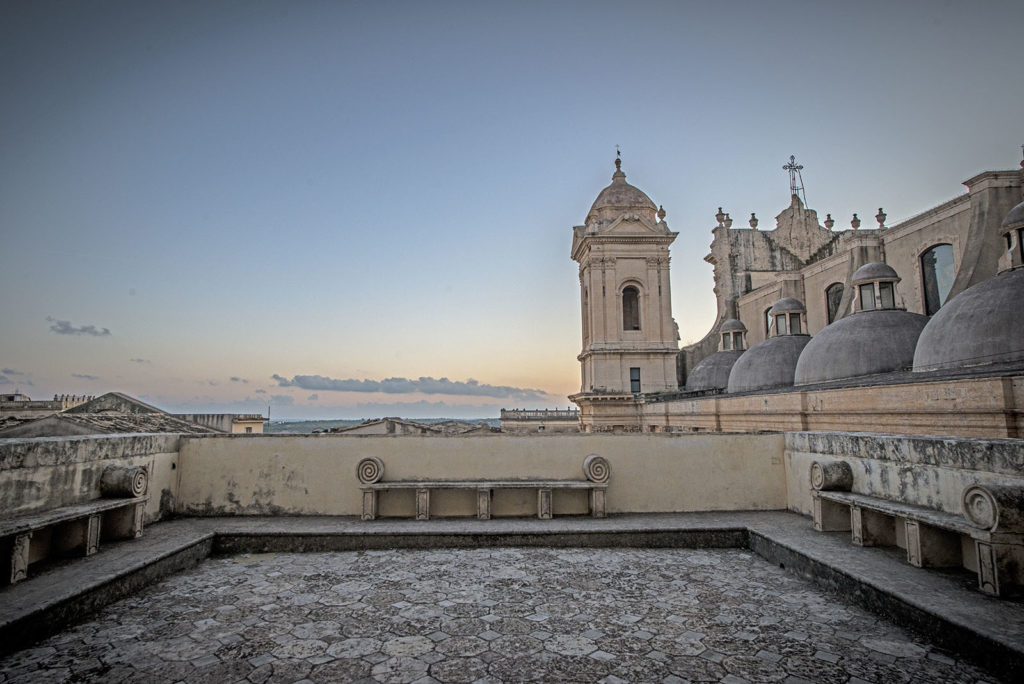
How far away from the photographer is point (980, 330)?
43.6ft

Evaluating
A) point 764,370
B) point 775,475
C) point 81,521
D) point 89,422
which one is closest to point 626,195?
point 764,370

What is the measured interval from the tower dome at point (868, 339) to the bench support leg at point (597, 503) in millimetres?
13442

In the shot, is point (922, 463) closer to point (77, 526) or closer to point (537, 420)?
point (77, 526)

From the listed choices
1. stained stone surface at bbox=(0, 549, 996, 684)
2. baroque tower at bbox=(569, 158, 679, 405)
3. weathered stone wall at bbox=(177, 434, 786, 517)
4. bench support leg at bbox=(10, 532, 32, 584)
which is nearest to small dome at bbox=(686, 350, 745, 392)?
baroque tower at bbox=(569, 158, 679, 405)

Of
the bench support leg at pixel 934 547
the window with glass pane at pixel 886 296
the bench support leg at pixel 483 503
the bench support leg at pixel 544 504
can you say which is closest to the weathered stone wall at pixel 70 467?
the bench support leg at pixel 483 503

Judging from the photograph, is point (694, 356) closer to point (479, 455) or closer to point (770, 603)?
point (479, 455)

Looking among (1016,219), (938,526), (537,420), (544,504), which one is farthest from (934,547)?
(537,420)

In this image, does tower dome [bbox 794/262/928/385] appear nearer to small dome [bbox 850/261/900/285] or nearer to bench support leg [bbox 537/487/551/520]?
small dome [bbox 850/261/900/285]

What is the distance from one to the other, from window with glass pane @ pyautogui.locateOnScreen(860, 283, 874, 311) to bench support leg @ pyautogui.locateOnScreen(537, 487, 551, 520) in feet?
55.0

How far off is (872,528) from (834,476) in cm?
80

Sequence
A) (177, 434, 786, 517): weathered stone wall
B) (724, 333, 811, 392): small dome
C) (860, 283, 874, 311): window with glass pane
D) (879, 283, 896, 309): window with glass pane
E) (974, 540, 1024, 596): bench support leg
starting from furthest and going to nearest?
(724, 333, 811, 392): small dome, (860, 283, 874, 311): window with glass pane, (879, 283, 896, 309): window with glass pane, (177, 434, 786, 517): weathered stone wall, (974, 540, 1024, 596): bench support leg

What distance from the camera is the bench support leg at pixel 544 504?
9.05 meters

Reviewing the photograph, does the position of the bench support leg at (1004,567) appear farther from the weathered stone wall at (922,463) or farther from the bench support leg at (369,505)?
the bench support leg at (369,505)

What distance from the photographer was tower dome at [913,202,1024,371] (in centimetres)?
1287
